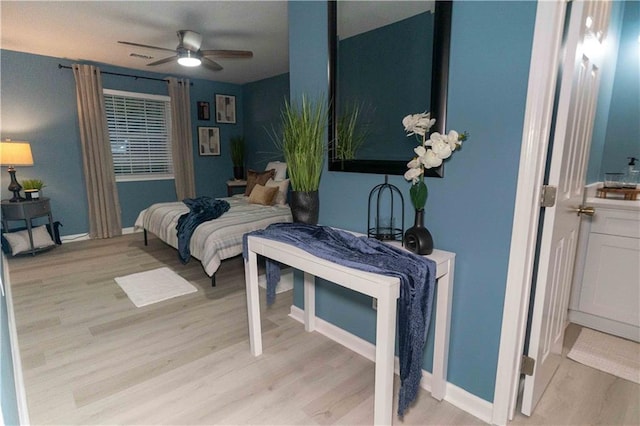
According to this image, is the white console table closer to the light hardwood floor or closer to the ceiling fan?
the light hardwood floor

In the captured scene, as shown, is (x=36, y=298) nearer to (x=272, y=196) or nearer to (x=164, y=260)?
(x=164, y=260)

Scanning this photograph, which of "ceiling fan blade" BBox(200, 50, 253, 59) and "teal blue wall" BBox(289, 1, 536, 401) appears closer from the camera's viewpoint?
"teal blue wall" BBox(289, 1, 536, 401)

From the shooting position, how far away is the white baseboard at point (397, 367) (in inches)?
59.6

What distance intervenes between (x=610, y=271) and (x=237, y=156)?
5.14 metres

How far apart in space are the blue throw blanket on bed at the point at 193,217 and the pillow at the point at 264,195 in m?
0.47

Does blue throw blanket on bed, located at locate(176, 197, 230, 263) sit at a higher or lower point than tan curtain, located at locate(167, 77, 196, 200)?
lower

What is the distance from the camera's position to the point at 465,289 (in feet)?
4.97

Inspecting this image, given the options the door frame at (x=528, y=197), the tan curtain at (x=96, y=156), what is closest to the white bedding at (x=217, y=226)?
the tan curtain at (x=96, y=156)

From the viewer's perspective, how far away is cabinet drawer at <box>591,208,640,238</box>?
6.60ft

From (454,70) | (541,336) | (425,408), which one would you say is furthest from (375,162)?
(425,408)

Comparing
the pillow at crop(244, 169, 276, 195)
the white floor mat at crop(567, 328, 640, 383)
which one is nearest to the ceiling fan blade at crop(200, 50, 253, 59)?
the pillow at crop(244, 169, 276, 195)

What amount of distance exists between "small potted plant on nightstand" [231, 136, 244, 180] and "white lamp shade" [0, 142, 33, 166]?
2.74m

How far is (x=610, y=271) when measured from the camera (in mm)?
2148

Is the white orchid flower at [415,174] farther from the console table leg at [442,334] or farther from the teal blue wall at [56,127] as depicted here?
the teal blue wall at [56,127]
